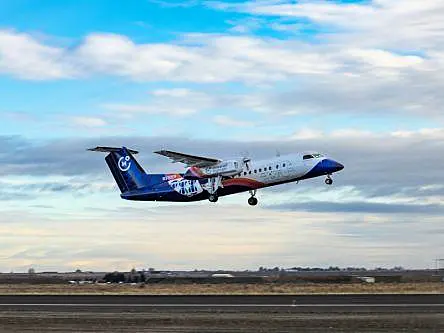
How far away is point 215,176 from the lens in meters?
68.8

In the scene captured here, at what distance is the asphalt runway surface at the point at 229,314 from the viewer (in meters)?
30.8

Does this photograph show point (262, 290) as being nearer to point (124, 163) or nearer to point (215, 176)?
point (215, 176)

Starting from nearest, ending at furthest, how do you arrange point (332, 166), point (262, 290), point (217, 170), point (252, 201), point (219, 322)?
point (219, 322), point (262, 290), point (332, 166), point (252, 201), point (217, 170)

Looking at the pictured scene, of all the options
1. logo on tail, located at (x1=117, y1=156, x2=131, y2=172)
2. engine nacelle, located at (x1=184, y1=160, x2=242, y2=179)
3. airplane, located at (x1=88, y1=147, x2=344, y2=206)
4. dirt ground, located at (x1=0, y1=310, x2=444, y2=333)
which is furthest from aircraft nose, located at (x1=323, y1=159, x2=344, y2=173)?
dirt ground, located at (x1=0, y1=310, x2=444, y2=333)

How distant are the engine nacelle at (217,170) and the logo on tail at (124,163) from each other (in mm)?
10668

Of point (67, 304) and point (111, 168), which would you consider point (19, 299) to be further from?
point (111, 168)

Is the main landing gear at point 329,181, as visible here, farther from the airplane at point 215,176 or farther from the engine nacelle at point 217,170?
the engine nacelle at point 217,170

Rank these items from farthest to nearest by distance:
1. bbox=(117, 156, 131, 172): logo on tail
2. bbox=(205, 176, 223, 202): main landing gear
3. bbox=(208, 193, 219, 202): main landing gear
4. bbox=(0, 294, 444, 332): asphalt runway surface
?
bbox=(117, 156, 131, 172): logo on tail < bbox=(208, 193, 219, 202): main landing gear < bbox=(205, 176, 223, 202): main landing gear < bbox=(0, 294, 444, 332): asphalt runway surface

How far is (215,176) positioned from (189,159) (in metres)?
2.58

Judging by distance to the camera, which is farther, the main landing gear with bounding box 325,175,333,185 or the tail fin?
the tail fin

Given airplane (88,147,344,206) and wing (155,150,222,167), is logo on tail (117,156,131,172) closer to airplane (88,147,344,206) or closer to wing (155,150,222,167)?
airplane (88,147,344,206)

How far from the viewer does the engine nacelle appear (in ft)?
221

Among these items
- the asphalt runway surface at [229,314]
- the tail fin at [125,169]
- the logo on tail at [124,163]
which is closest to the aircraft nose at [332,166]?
the asphalt runway surface at [229,314]

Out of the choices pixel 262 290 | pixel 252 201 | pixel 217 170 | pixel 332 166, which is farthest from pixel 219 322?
pixel 217 170
